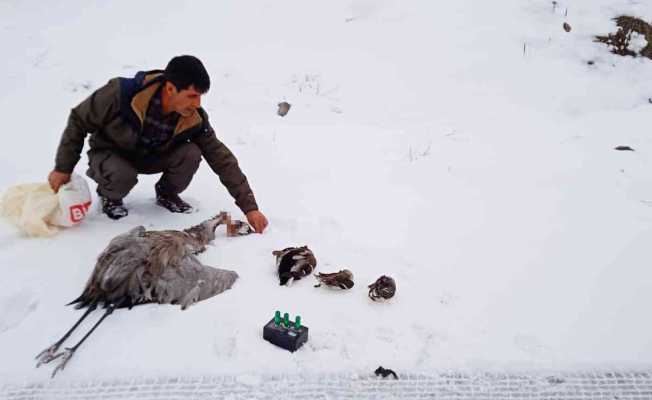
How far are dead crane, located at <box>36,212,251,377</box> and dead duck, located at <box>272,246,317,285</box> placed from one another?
→ 260mm

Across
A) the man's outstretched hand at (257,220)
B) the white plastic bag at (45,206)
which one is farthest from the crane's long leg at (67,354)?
the man's outstretched hand at (257,220)

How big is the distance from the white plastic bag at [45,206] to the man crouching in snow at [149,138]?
0.09 meters

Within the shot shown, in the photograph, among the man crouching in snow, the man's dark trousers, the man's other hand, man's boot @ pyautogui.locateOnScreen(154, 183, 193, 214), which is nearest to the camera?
the man crouching in snow

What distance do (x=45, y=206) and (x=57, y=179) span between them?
0.56 feet

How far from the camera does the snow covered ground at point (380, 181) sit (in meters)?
2.34

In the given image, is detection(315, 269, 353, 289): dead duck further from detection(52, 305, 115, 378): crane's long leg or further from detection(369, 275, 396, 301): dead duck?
detection(52, 305, 115, 378): crane's long leg

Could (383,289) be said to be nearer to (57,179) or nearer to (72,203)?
(72,203)

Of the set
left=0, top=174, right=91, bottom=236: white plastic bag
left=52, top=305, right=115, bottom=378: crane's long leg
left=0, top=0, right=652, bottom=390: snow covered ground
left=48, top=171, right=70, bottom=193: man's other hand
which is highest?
left=48, top=171, right=70, bottom=193: man's other hand

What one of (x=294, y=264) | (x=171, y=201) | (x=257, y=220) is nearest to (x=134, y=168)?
(x=171, y=201)

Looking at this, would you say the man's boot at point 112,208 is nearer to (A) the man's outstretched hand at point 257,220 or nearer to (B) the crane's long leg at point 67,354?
(A) the man's outstretched hand at point 257,220

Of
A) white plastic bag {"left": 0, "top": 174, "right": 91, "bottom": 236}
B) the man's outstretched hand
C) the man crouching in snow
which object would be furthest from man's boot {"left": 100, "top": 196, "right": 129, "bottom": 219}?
the man's outstretched hand

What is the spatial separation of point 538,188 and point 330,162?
1598 millimetres

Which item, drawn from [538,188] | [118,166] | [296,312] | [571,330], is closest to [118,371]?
[296,312]

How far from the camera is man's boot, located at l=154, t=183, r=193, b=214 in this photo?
3.50m
